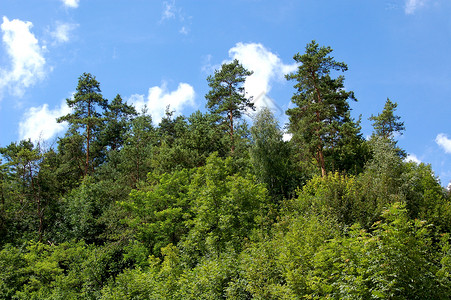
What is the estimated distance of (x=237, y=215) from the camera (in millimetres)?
19359

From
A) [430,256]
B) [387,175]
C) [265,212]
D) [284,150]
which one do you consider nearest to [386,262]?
[430,256]

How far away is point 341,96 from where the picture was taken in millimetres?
29266

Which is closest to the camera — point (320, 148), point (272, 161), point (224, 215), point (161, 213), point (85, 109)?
point (224, 215)

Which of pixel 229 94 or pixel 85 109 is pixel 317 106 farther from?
pixel 85 109

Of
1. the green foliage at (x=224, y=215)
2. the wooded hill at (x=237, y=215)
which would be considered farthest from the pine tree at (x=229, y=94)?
the green foliage at (x=224, y=215)

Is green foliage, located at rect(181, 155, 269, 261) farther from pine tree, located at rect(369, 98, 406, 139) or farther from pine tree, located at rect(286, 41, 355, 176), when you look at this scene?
pine tree, located at rect(369, 98, 406, 139)

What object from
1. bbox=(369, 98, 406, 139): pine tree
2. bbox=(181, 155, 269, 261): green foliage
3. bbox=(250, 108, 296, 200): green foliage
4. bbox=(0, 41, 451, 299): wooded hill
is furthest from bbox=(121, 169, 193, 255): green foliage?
bbox=(369, 98, 406, 139): pine tree

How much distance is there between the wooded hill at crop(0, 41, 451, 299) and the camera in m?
9.23

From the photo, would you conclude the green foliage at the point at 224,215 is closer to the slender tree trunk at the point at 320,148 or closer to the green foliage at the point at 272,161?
the green foliage at the point at 272,161

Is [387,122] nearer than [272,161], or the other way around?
[272,161]

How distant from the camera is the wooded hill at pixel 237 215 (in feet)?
30.3

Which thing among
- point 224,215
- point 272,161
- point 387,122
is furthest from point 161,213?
point 387,122

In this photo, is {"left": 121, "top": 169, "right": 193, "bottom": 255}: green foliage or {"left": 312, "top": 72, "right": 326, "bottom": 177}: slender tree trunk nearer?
{"left": 121, "top": 169, "right": 193, "bottom": 255}: green foliage

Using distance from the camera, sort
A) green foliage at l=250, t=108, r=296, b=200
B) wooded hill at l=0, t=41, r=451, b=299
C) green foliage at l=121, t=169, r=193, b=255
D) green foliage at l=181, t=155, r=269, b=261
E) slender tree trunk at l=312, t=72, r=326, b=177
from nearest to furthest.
A: wooded hill at l=0, t=41, r=451, b=299 < green foliage at l=181, t=155, r=269, b=261 < green foliage at l=121, t=169, r=193, b=255 < green foliage at l=250, t=108, r=296, b=200 < slender tree trunk at l=312, t=72, r=326, b=177
